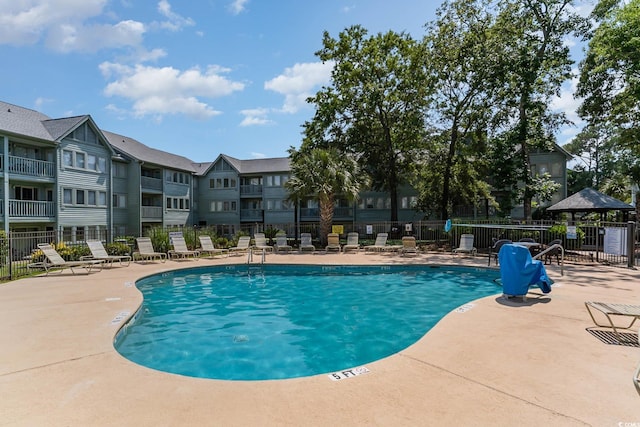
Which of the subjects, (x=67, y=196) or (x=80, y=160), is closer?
(x=67, y=196)

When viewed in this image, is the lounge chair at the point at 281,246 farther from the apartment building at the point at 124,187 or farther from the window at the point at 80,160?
the window at the point at 80,160

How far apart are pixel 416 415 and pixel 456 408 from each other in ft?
1.41

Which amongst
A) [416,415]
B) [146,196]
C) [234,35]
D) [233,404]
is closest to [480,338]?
[416,415]

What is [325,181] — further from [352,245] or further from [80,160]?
[80,160]

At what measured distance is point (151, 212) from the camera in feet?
99.1

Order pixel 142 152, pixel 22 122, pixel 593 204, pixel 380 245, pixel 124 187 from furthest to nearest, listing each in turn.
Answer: pixel 142 152 < pixel 124 187 < pixel 22 122 < pixel 380 245 < pixel 593 204

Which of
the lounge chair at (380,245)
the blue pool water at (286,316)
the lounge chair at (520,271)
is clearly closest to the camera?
the blue pool water at (286,316)

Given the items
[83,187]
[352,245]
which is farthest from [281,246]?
[83,187]

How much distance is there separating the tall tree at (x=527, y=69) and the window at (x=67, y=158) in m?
28.2

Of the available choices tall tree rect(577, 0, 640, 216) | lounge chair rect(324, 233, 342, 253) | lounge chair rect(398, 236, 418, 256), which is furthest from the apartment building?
tall tree rect(577, 0, 640, 216)

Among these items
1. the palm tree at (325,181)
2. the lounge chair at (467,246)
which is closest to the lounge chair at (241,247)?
the palm tree at (325,181)

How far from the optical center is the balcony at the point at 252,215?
37681mm

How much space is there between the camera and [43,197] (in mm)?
22766

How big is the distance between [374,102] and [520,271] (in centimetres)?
1940
